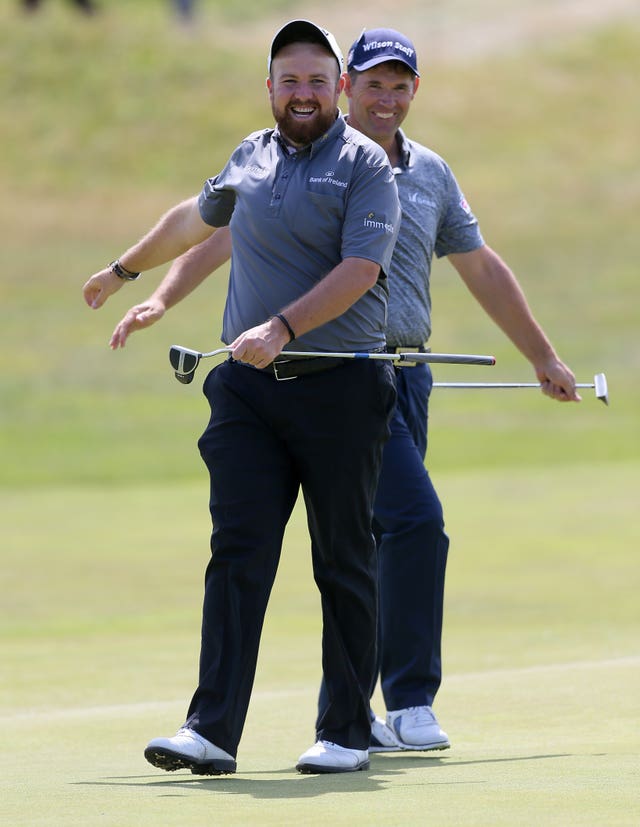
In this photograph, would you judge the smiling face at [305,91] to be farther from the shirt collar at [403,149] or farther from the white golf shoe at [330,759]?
the white golf shoe at [330,759]

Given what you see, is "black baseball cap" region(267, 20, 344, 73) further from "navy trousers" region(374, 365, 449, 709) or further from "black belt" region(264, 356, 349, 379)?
"navy trousers" region(374, 365, 449, 709)

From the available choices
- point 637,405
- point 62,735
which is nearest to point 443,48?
point 637,405

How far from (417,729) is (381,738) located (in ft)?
0.57

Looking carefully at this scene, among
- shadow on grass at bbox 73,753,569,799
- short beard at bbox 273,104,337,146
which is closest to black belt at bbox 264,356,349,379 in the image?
short beard at bbox 273,104,337,146

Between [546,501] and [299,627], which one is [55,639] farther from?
[546,501]

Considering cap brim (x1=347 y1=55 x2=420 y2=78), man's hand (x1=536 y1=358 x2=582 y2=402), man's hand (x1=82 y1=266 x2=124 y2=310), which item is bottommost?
man's hand (x1=536 y1=358 x2=582 y2=402)

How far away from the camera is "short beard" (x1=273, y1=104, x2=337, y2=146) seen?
172 inches

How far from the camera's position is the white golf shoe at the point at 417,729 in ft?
16.2

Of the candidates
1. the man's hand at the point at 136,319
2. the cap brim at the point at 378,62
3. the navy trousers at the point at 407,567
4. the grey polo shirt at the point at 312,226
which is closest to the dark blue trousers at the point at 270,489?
the grey polo shirt at the point at 312,226

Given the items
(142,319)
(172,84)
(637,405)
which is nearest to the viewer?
(142,319)

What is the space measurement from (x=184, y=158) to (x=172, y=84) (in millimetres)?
3432

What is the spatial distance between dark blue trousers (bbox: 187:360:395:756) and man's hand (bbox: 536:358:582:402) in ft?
3.83

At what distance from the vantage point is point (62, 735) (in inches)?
200

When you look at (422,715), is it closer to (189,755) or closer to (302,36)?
(189,755)
